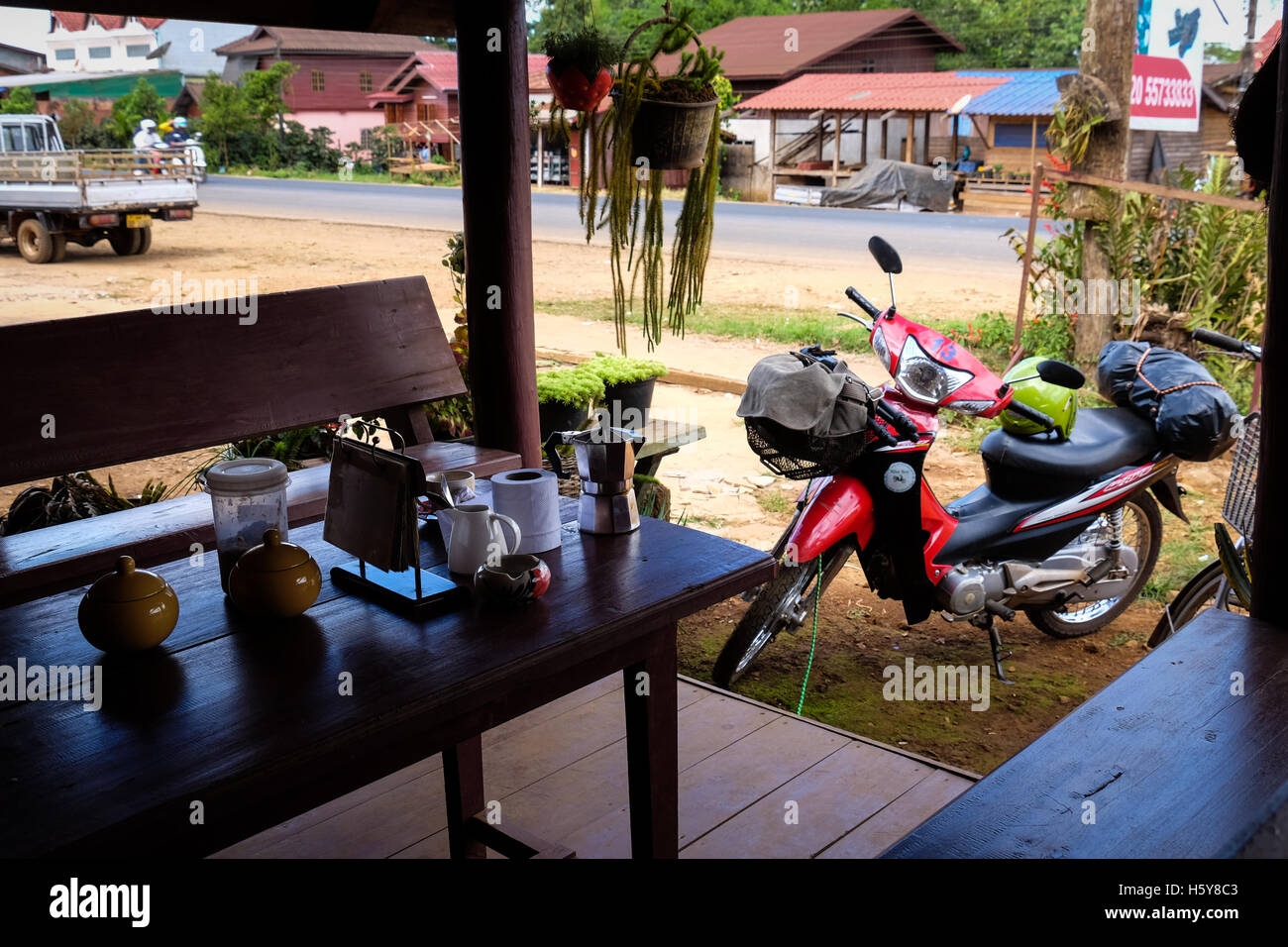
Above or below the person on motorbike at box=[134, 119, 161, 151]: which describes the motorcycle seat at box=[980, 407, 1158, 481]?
below

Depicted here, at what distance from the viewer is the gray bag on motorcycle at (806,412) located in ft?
9.89

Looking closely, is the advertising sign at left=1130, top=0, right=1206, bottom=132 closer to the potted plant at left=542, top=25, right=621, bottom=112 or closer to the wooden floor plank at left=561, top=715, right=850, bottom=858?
the potted plant at left=542, top=25, right=621, bottom=112

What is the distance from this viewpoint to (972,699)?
360cm

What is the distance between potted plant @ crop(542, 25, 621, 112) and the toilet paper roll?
149cm

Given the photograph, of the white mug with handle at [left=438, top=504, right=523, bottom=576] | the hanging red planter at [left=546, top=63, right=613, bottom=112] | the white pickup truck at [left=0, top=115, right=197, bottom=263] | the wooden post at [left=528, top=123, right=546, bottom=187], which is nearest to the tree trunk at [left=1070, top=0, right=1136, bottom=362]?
the hanging red planter at [left=546, top=63, right=613, bottom=112]

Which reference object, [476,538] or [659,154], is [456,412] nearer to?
[659,154]

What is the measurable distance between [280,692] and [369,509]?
388 millimetres

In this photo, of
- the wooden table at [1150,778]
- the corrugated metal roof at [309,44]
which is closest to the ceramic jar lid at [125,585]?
the wooden table at [1150,778]

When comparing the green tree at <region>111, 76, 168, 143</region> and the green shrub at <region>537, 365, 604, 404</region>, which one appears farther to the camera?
the green tree at <region>111, 76, 168, 143</region>

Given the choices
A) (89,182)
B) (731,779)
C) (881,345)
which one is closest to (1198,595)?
(881,345)

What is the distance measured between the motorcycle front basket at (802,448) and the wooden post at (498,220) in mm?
840

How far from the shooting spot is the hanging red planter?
315cm
